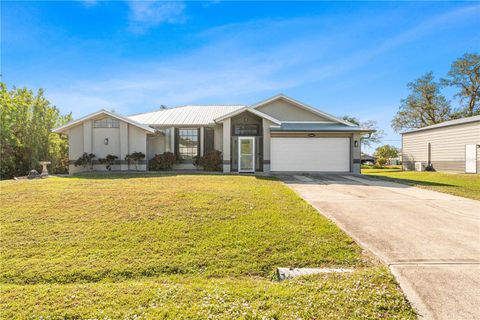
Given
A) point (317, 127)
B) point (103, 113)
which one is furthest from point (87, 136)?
Result: point (317, 127)

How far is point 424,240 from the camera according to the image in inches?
163

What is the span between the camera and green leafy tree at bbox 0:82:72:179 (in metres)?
17.9

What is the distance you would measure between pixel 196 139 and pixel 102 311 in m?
14.4

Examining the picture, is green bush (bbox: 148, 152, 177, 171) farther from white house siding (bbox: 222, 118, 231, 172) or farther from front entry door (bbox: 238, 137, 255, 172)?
front entry door (bbox: 238, 137, 255, 172)

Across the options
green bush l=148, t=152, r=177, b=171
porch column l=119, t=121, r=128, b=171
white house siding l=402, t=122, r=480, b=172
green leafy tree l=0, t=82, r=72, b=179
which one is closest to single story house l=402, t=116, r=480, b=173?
white house siding l=402, t=122, r=480, b=172

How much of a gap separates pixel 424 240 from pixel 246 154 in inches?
458

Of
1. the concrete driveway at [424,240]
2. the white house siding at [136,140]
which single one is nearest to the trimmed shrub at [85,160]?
the white house siding at [136,140]

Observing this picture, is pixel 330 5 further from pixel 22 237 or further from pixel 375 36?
pixel 22 237

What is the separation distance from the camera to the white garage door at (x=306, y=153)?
50.4 feet

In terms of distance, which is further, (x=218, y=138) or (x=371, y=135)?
(x=371, y=135)

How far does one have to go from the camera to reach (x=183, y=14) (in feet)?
33.3

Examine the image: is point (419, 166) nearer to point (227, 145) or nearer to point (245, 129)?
point (245, 129)

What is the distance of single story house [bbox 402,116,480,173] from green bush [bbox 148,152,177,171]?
21.8 metres

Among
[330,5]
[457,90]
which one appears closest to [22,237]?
[330,5]
